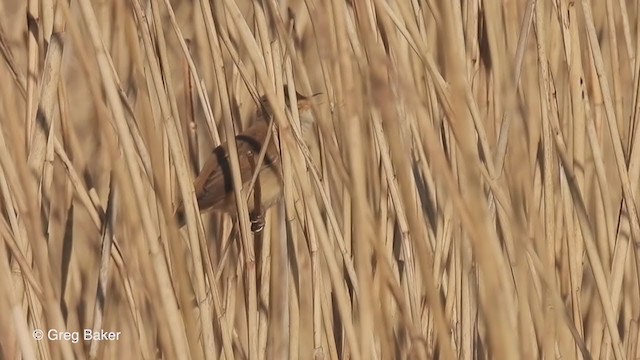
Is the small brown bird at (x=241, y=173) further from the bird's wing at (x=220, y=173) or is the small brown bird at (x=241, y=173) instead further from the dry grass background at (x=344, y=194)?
the dry grass background at (x=344, y=194)

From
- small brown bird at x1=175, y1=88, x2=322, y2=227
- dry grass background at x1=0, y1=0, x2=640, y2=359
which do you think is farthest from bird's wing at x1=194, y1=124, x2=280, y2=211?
dry grass background at x1=0, y1=0, x2=640, y2=359

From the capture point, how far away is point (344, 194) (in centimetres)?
131

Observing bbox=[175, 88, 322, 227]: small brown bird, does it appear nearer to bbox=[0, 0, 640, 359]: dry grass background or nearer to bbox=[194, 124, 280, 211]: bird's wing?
bbox=[194, 124, 280, 211]: bird's wing

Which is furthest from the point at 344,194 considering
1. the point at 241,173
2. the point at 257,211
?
the point at 241,173

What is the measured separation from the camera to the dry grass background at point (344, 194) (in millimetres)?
905

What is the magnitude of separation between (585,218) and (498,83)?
23 centimetres

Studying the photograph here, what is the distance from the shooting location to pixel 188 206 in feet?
3.50

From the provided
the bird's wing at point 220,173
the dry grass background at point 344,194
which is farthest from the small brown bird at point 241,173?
the dry grass background at point 344,194

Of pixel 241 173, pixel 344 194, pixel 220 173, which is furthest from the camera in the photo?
pixel 220 173

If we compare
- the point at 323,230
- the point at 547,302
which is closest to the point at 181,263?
the point at 323,230

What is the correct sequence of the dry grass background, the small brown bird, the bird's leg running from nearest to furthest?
1. the dry grass background
2. the bird's leg
3. the small brown bird

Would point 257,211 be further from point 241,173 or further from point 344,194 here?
point 344,194

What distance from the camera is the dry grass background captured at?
2.97 feet

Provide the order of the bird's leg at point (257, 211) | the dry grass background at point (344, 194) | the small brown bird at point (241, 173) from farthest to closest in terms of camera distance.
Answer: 1. the small brown bird at point (241, 173)
2. the bird's leg at point (257, 211)
3. the dry grass background at point (344, 194)
